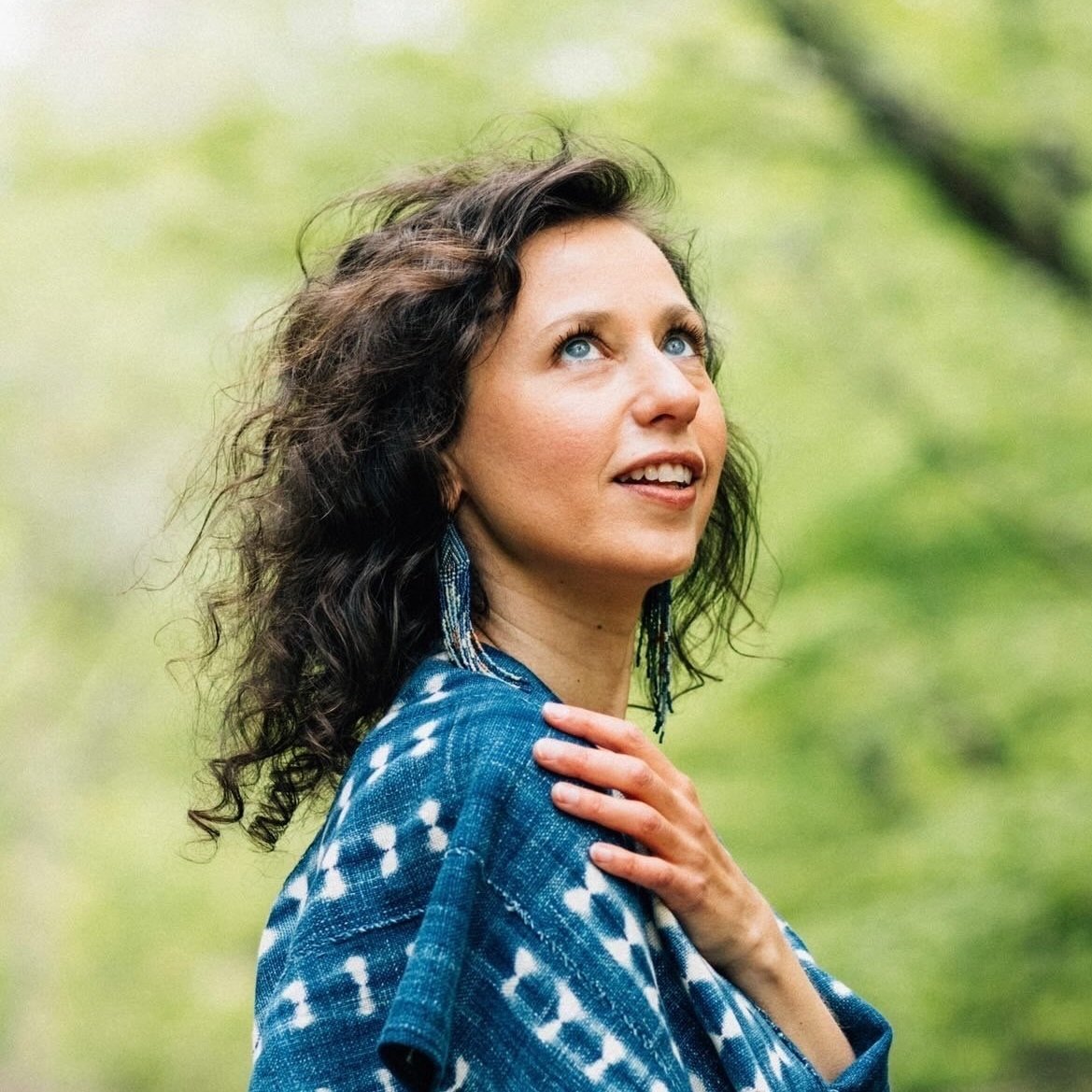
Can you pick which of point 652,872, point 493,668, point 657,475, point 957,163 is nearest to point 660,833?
point 652,872

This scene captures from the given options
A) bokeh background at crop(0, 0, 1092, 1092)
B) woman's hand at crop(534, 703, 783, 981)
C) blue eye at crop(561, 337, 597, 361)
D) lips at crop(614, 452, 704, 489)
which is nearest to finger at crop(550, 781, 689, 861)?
woman's hand at crop(534, 703, 783, 981)

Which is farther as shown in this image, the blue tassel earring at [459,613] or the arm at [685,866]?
the blue tassel earring at [459,613]

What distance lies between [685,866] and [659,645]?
1.64 ft

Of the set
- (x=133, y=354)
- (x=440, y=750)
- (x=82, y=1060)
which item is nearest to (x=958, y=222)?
(x=133, y=354)

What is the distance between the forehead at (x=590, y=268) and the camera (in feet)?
5.95

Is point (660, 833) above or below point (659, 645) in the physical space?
below

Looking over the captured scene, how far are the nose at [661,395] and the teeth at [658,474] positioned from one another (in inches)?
1.9

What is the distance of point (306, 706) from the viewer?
1.99 m

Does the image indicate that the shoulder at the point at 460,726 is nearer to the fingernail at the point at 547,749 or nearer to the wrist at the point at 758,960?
the fingernail at the point at 547,749

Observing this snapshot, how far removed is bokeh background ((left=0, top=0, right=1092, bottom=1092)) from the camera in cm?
483

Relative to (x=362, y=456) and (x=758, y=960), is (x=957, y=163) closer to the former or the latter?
(x=362, y=456)

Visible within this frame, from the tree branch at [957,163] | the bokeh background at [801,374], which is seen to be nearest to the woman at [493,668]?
the bokeh background at [801,374]

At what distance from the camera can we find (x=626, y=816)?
156 centimetres

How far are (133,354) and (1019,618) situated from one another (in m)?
3.55
